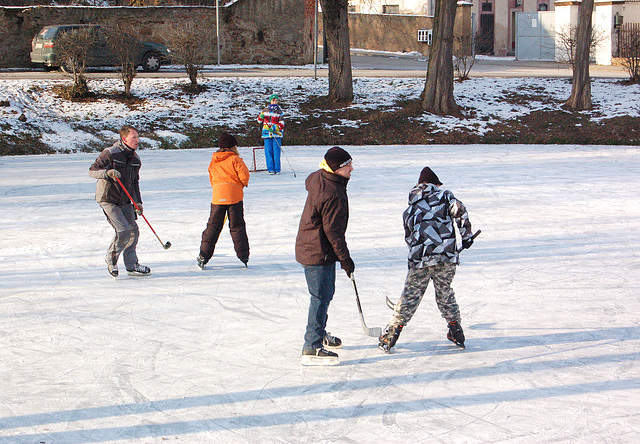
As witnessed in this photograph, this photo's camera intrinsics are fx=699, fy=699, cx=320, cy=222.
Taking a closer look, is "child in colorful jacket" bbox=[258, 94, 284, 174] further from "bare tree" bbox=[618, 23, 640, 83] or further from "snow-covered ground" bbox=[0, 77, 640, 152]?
"bare tree" bbox=[618, 23, 640, 83]

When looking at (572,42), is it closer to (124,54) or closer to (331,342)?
(124,54)

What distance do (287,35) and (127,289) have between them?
2236cm

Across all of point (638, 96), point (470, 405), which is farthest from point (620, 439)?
point (638, 96)

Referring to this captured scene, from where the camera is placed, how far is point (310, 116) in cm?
1984

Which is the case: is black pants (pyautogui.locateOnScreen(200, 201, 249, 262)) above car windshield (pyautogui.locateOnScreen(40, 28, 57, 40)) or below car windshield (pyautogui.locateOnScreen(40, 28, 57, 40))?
below

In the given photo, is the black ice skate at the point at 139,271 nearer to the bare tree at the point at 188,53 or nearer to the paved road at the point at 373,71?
the bare tree at the point at 188,53

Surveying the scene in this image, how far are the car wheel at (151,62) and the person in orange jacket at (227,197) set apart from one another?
18236 millimetres

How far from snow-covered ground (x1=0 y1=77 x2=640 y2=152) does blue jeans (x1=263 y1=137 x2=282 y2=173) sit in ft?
16.1

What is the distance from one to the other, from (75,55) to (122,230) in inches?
563

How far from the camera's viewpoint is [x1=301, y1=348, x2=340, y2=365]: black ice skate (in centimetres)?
502

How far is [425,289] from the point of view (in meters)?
5.18

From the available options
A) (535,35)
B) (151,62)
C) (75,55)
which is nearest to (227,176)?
(75,55)

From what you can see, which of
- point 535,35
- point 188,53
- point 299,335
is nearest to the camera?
point 299,335

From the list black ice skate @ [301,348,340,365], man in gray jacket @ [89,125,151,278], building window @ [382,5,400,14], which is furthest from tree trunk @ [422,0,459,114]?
building window @ [382,5,400,14]
